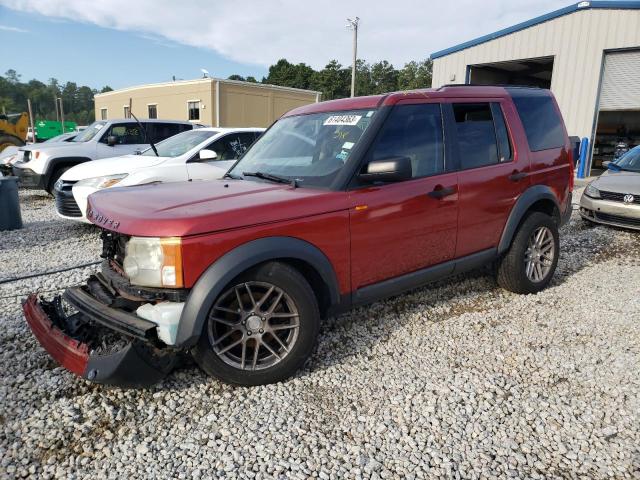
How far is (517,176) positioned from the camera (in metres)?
4.24

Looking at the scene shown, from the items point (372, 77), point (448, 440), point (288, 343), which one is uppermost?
point (372, 77)

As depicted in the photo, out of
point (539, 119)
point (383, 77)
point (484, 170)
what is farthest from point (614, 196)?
point (383, 77)

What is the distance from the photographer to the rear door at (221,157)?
6898 millimetres

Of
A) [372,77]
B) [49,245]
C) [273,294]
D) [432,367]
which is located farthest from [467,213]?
[372,77]

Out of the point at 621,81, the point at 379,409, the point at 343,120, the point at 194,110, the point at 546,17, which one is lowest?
the point at 379,409

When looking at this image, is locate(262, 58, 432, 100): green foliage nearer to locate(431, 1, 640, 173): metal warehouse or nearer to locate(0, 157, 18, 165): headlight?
locate(431, 1, 640, 173): metal warehouse

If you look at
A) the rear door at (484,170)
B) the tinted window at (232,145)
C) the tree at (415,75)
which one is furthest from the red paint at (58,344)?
the tree at (415,75)

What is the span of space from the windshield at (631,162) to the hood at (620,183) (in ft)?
0.73

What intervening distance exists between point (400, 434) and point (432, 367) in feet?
2.66

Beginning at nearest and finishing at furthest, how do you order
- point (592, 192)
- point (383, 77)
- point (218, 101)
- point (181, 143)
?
1. point (181, 143)
2. point (592, 192)
3. point (218, 101)
4. point (383, 77)

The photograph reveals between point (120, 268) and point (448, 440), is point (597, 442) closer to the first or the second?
point (448, 440)

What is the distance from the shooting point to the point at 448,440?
252 centimetres

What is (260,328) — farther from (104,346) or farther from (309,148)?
(309,148)

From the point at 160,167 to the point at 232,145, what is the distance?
1.40 m
